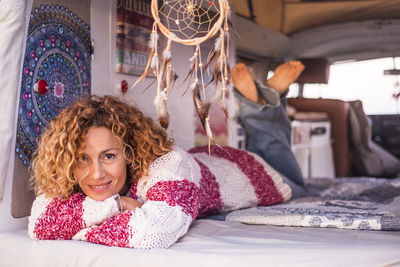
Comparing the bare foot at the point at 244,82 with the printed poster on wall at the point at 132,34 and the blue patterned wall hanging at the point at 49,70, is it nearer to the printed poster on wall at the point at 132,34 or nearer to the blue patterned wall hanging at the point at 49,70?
the printed poster on wall at the point at 132,34

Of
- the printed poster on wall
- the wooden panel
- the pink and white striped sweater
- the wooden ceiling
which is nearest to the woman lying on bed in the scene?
the pink and white striped sweater

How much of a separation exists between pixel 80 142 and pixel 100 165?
9cm

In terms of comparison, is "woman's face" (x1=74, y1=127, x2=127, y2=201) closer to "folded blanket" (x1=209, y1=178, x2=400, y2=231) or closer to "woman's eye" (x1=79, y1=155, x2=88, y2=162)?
"woman's eye" (x1=79, y1=155, x2=88, y2=162)

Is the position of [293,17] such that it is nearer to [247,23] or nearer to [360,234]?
[247,23]

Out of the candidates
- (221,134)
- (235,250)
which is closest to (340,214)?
(235,250)

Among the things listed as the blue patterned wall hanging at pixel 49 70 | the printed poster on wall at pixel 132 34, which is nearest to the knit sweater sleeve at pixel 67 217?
the blue patterned wall hanging at pixel 49 70

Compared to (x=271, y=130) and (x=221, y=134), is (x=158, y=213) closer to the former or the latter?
(x=271, y=130)

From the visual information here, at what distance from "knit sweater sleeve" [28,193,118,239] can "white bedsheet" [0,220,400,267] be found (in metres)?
0.04

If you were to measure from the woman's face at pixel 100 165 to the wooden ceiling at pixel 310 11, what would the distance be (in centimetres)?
195

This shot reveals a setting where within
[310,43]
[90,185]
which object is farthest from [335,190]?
[310,43]

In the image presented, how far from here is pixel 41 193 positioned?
147 centimetres

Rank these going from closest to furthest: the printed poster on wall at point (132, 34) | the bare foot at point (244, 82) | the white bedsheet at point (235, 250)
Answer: the white bedsheet at point (235, 250) < the printed poster on wall at point (132, 34) < the bare foot at point (244, 82)

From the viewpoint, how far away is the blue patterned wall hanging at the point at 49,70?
1484mm

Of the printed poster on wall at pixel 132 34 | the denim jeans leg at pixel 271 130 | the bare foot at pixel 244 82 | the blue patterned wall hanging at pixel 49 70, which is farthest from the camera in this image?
the denim jeans leg at pixel 271 130
